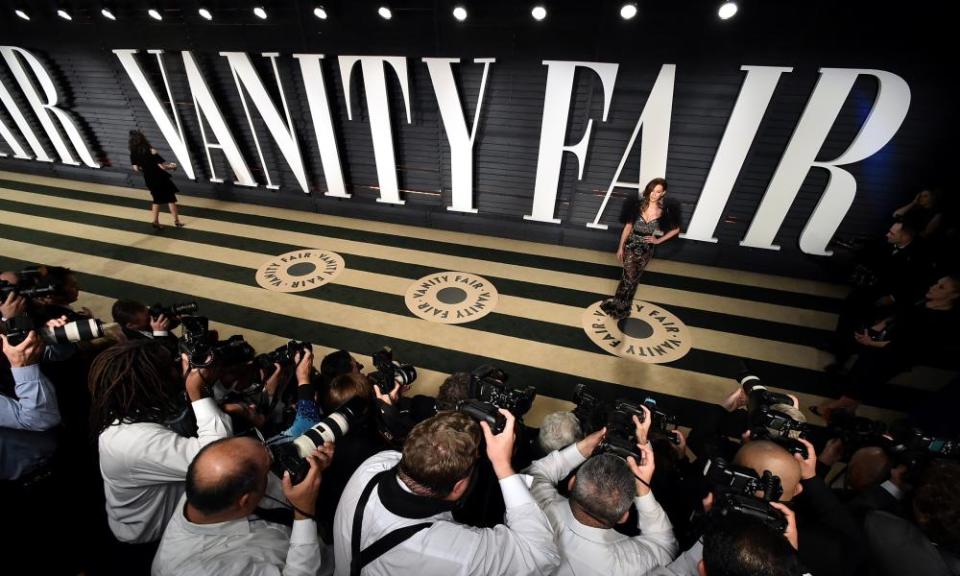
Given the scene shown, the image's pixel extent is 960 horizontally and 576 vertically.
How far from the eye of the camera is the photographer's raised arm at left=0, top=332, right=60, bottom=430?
209 cm

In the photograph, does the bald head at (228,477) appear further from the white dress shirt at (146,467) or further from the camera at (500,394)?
the camera at (500,394)

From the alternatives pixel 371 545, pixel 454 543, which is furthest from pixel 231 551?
pixel 454 543

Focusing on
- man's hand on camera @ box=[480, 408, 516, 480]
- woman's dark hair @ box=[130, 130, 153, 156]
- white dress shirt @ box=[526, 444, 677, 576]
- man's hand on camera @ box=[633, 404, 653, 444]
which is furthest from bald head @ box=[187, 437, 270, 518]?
woman's dark hair @ box=[130, 130, 153, 156]

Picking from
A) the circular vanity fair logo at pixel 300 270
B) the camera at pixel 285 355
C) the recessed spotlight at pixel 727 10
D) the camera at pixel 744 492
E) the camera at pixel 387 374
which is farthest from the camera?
the circular vanity fair logo at pixel 300 270

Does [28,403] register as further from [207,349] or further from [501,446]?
[501,446]

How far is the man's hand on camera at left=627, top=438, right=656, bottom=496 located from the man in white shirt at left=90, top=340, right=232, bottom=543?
2087 mm

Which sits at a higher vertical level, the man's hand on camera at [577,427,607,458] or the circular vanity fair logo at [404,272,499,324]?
the man's hand on camera at [577,427,607,458]

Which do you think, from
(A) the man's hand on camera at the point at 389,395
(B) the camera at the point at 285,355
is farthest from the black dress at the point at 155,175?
(A) the man's hand on camera at the point at 389,395

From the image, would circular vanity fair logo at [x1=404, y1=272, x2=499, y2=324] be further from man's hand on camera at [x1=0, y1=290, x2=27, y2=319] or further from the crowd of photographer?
man's hand on camera at [x1=0, y1=290, x2=27, y2=319]

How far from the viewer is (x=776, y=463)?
75.2 inches

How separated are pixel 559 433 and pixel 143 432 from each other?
2.18 m

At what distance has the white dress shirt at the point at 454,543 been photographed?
148cm

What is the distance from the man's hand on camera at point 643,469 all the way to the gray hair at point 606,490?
147mm

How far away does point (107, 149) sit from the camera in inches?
297
